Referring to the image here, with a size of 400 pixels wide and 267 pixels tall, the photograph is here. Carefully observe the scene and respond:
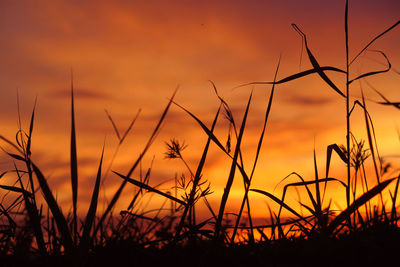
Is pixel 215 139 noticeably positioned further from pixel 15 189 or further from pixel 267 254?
pixel 15 189

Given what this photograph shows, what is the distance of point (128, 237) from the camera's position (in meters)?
2.23

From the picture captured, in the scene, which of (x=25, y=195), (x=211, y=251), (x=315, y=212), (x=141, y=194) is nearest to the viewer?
(x=211, y=251)

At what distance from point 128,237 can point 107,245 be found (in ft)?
0.34

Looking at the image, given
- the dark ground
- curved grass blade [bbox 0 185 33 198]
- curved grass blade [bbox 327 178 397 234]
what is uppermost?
curved grass blade [bbox 0 185 33 198]

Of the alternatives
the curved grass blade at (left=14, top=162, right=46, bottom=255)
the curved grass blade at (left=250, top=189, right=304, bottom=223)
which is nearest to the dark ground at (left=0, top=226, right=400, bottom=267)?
the curved grass blade at (left=14, top=162, right=46, bottom=255)

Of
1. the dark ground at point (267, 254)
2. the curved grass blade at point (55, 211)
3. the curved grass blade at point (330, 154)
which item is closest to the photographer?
the dark ground at point (267, 254)

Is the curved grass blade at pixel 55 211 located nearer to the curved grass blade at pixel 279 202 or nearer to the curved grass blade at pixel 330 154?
the curved grass blade at pixel 279 202

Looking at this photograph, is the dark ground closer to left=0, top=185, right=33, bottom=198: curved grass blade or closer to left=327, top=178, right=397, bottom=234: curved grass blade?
left=327, top=178, right=397, bottom=234: curved grass blade

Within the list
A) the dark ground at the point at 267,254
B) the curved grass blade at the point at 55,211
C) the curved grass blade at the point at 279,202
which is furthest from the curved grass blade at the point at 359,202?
the curved grass blade at the point at 55,211

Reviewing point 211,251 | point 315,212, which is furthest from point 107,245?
point 315,212

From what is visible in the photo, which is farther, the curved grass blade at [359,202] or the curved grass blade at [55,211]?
the curved grass blade at [359,202]

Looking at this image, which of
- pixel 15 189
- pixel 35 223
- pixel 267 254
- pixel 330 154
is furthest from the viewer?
pixel 330 154

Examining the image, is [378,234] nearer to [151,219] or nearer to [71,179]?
[151,219]

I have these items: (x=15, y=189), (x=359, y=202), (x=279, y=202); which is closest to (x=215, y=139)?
(x=279, y=202)
